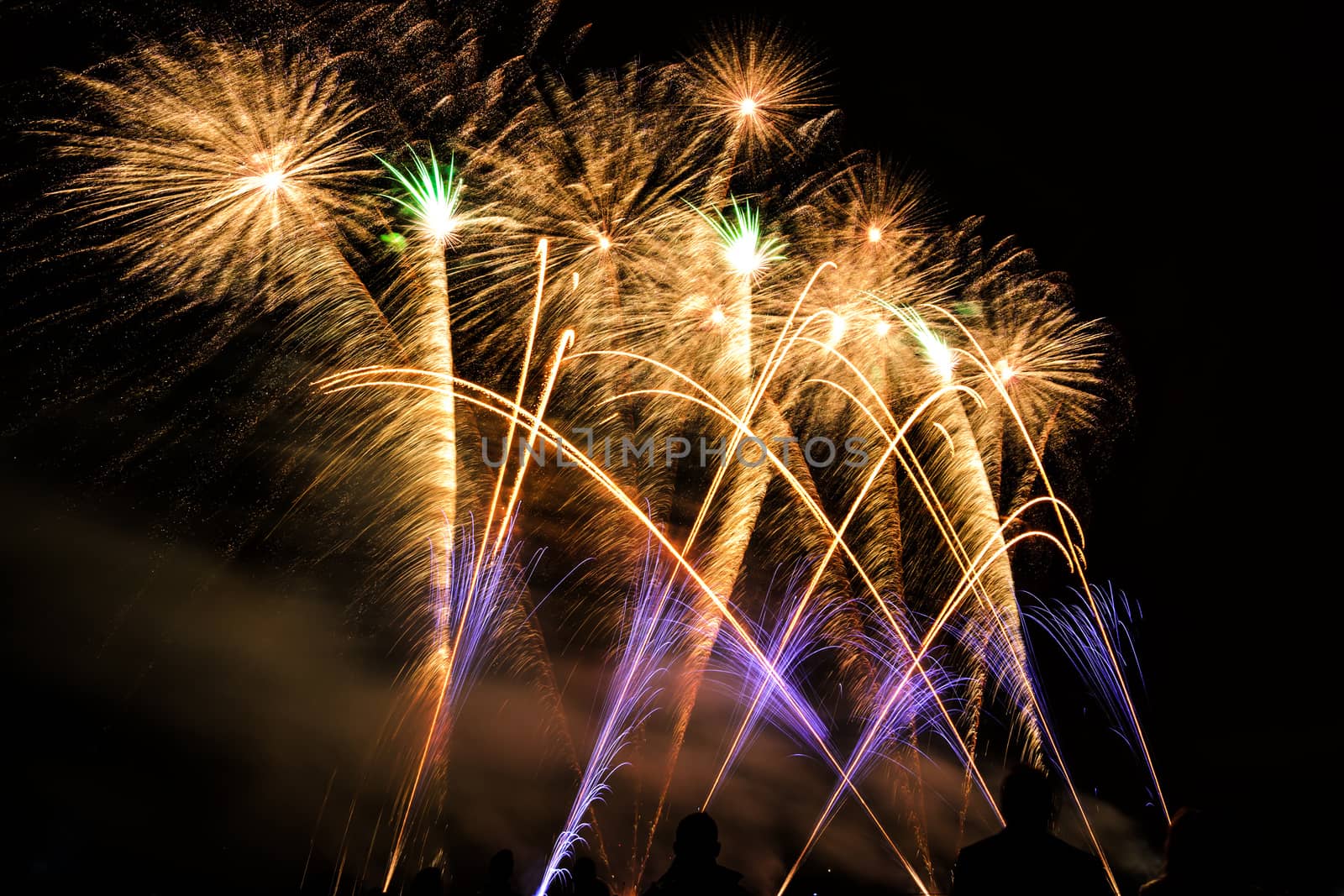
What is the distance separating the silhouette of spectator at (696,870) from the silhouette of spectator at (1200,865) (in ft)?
7.31

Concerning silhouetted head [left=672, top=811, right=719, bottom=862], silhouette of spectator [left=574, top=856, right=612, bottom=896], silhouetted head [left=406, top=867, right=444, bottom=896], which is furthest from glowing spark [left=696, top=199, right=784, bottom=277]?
silhouetted head [left=672, top=811, right=719, bottom=862]

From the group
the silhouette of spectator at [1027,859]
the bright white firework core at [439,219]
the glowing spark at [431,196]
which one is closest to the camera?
the silhouette of spectator at [1027,859]

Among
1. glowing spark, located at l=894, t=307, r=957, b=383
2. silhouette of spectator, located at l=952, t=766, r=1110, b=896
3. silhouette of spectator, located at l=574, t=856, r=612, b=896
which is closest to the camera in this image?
silhouette of spectator, located at l=952, t=766, r=1110, b=896

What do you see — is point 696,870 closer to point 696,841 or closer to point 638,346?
point 696,841

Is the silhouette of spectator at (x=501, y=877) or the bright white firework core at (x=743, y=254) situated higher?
the bright white firework core at (x=743, y=254)

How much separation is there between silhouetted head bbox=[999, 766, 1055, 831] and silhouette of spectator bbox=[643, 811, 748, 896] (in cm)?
170

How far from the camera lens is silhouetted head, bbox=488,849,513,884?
272 inches

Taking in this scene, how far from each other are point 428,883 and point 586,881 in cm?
133

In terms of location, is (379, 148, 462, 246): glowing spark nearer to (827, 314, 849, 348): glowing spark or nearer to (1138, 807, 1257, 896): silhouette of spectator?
(827, 314, 849, 348): glowing spark

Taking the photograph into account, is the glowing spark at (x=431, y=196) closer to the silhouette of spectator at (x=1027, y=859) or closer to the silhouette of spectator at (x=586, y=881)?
the silhouette of spectator at (x=586, y=881)

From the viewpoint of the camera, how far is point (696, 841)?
4766 millimetres

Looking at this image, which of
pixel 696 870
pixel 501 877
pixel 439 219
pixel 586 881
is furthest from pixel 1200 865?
pixel 439 219

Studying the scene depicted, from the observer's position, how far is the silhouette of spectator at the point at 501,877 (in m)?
6.86

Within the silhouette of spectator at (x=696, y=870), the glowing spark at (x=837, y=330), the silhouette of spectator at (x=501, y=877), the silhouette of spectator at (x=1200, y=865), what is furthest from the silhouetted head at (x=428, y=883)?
the glowing spark at (x=837, y=330)
